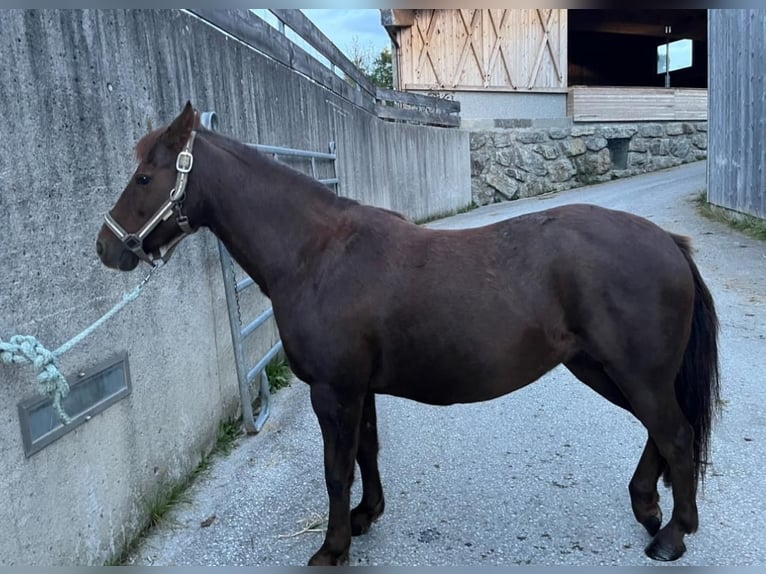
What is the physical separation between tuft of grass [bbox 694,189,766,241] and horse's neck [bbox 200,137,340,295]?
7.21m

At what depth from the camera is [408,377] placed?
2.29m

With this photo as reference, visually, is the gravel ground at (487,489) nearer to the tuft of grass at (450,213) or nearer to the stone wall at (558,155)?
the tuft of grass at (450,213)

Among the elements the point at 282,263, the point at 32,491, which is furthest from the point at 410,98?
the point at 32,491

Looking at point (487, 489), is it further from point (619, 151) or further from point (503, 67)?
point (619, 151)

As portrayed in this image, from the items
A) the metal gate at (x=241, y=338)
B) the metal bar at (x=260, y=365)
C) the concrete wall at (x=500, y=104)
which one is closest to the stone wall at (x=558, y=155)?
the concrete wall at (x=500, y=104)

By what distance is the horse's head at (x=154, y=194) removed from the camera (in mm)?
2133

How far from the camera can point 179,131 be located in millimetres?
2168

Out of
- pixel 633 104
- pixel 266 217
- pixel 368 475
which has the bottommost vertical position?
pixel 368 475

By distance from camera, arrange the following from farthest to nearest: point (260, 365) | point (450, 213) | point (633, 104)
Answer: point (633, 104) → point (450, 213) → point (260, 365)

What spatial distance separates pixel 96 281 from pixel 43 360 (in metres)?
0.50

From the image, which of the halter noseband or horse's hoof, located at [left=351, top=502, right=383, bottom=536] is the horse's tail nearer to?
horse's hoof, located at [left=351, top=502, right=383, bottom=536]

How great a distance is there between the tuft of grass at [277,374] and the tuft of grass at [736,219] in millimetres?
6394

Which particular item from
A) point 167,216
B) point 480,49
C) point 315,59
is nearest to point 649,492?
point 167,216

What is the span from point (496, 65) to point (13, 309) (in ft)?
46.7
